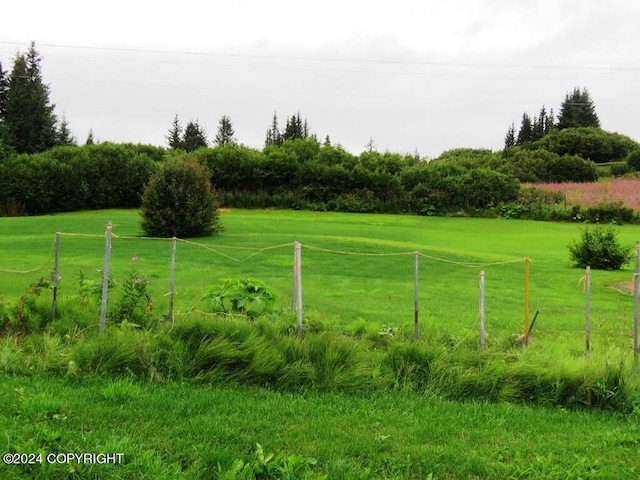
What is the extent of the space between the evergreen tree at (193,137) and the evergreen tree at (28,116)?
17.8 meters

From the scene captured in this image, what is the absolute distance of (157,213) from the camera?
1966cm

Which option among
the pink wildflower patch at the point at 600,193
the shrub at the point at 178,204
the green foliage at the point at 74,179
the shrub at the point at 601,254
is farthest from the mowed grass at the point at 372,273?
the pink wildflower patch at the point at 600,193

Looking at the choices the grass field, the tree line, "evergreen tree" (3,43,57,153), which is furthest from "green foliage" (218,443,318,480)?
"evergreen tree" (3,43,57,153)

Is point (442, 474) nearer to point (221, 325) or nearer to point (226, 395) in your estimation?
point (226, 395)

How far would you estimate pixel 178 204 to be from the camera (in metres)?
19.8

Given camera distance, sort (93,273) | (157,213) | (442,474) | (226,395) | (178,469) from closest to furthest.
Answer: (178,469), (442,474), (226,395), (93,273), (157,213)

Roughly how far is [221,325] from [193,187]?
50.2ft

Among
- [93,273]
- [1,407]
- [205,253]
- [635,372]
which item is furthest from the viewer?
[205,253]

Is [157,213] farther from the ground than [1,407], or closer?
farther from the ground

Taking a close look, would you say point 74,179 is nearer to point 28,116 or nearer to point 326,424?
point 28,116

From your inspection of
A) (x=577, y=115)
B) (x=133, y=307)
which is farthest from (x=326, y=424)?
(x=577, y=115)

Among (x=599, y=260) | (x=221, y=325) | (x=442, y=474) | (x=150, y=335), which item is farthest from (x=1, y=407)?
(x=599, y=260)

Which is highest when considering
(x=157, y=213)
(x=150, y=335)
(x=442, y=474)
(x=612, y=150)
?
(x=612, y=150)

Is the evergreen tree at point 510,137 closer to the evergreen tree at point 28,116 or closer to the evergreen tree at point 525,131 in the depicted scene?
the evergreen tree at point 525,131
